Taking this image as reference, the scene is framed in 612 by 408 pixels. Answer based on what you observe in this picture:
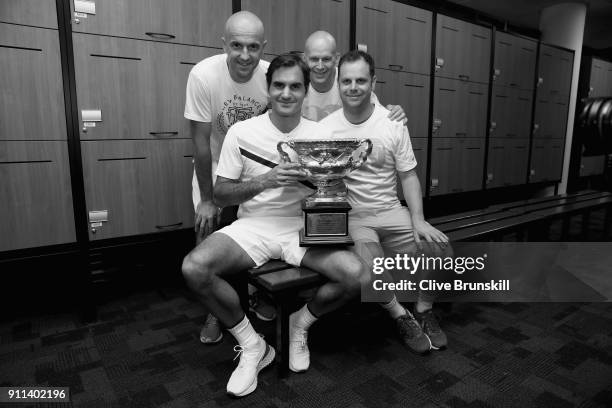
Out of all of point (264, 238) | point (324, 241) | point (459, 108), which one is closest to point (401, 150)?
point (324, 241)

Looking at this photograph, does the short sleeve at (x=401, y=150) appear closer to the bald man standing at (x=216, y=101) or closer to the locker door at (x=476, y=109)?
the bald man standing at (x=216, y=101)

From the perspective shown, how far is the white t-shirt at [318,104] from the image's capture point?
203 centimetres

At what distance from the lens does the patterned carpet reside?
1.43 m

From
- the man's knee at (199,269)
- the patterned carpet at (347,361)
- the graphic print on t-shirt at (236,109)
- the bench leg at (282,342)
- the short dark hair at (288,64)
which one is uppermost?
the short dark hair at (288,64)

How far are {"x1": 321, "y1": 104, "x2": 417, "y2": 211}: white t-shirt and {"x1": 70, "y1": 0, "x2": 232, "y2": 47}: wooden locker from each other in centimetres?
100

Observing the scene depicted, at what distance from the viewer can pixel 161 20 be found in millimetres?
2191

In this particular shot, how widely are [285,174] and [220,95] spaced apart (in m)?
0.68

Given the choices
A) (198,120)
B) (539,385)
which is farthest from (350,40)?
(539,385)

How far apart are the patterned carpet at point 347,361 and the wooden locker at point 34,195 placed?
419mm

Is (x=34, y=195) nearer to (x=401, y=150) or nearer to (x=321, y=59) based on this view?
(x=321, y=59)

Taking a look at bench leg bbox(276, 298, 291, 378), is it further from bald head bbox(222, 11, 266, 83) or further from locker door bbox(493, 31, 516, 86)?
locker door bbox(493, 31, 516, 86)

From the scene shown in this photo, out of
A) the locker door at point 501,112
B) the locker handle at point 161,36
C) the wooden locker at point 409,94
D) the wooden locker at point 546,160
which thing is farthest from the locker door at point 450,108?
the locker handle at point 161,36

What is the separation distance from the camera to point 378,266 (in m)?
1.66

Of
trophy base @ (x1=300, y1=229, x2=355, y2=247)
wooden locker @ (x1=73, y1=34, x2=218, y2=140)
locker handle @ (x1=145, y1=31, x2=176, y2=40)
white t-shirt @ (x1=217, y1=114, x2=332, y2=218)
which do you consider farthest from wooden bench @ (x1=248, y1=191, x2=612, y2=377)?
locker handle @ (x1=145, y1=31, x2=176, y2=40)
